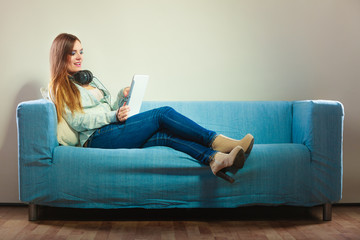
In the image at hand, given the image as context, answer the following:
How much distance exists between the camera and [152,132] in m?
2.63

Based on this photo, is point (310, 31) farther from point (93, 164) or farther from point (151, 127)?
point (93, 164)

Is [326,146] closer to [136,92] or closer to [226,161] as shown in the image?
[226,161]

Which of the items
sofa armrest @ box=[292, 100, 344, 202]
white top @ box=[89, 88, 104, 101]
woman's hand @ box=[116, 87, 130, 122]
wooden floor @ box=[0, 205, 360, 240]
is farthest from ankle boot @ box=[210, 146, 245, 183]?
white top @ box=[89, 88, 104, 101]

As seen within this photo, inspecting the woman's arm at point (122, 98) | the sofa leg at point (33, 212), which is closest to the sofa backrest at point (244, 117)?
the woman's arm at point (122, 98)

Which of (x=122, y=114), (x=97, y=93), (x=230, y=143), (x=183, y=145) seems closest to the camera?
(x=230, y=143)

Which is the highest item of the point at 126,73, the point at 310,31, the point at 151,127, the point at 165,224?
the point at 310,31

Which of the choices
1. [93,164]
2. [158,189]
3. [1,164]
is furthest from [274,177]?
[1,164]

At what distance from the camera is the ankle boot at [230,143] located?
2355 millimetres

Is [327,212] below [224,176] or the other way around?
below

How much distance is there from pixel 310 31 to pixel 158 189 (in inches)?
67.5

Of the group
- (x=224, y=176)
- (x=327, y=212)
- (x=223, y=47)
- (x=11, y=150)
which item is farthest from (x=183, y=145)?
(x=11, y=150)

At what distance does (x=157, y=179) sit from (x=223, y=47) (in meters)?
1.29

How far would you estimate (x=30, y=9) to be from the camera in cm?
318

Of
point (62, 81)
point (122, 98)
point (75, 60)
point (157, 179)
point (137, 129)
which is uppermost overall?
point (75, 60)
